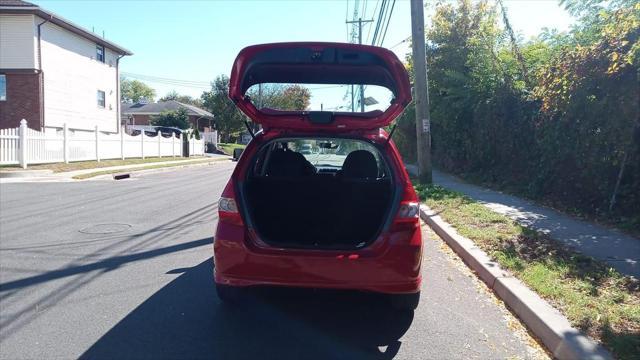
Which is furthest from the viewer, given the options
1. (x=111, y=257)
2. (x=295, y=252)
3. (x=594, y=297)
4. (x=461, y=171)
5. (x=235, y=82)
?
(x=461, y=171)

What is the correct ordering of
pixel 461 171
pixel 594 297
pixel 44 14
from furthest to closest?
pixel 44 14 → pixel 461 171 → pixel 594 297

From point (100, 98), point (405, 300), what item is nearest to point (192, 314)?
point (405, 300)

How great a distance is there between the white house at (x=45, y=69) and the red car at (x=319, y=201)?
2415cm

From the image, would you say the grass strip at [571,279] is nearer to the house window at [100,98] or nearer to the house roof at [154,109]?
the house window at [100,98]

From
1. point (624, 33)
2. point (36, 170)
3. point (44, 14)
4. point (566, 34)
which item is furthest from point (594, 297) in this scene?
point (44, 14)

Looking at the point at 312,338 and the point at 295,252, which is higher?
the point at 295,252

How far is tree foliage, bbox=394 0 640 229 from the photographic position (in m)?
8.04

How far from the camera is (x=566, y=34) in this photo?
1234 centimetres

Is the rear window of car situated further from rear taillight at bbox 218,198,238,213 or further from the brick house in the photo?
the brick house

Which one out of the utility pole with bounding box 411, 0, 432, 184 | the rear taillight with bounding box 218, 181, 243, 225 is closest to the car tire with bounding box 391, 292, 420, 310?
the rear taillight with bounding box 218, 181, 243, 225

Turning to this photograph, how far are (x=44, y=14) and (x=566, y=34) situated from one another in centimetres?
2322

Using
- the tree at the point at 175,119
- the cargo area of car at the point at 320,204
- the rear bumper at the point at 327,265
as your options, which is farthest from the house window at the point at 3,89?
the tree at the point at 175,119

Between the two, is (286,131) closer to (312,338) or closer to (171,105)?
(312,338)

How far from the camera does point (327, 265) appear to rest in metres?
4.04
